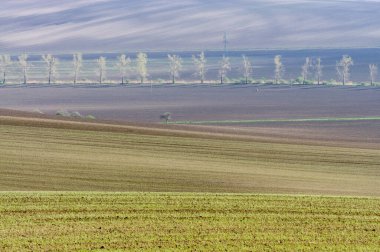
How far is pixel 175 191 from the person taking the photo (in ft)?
70.9

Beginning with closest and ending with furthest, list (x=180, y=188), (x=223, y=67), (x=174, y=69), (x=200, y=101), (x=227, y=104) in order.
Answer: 1. (x=180, y=188)
2. (x=227, y=104)
3. (x=200, y=101)
4. (x=174, y=69)
5. (x=223, y=67)

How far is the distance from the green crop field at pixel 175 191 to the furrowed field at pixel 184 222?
18 millimetres

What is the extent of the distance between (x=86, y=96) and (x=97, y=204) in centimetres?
6227

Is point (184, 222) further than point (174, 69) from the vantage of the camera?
No

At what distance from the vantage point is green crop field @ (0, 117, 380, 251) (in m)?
13.1

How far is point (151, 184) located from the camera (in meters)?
22.7

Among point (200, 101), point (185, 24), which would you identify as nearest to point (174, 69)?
point (200, 101)

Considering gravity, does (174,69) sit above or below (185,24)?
below

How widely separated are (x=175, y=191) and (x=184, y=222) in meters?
7.44

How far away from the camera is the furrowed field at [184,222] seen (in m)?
12.7

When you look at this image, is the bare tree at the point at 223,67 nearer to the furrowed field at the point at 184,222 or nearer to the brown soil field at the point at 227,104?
the brown soil field at the point at 227,104

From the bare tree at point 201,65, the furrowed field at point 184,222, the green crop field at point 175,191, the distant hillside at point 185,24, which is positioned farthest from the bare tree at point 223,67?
the furrowed field at point 184,222

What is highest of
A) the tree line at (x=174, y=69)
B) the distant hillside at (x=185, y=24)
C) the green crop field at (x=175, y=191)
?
the distant hillside at (x=185, y=24)

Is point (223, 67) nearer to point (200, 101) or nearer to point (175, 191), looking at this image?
point (200, 101)
